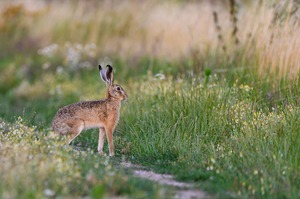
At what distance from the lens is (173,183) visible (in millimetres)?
7410

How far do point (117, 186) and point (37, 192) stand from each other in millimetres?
836

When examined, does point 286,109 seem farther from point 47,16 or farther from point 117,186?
point 47,16

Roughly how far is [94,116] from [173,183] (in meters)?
2.23

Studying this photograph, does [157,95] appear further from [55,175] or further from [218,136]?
[55,175]

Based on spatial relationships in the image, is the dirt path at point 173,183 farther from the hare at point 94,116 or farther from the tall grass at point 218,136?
the hare at point 94,116

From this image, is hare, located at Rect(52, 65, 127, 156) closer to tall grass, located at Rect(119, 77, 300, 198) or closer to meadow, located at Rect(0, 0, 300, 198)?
meadow, located at Rect(0, 0, 300, 198)

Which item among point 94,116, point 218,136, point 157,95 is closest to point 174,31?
point 157,95

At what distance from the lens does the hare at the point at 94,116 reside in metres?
8.92

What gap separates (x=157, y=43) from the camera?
16250 millimetres

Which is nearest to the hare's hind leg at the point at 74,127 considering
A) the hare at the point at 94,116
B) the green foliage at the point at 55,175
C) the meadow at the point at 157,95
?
the hare at the point at 94,116

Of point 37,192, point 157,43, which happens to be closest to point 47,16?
point 157,43

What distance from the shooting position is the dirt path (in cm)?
684

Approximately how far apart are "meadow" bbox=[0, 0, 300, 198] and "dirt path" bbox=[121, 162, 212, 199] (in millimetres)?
103

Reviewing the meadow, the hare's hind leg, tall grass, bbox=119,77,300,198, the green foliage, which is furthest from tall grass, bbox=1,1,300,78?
the green foliage
